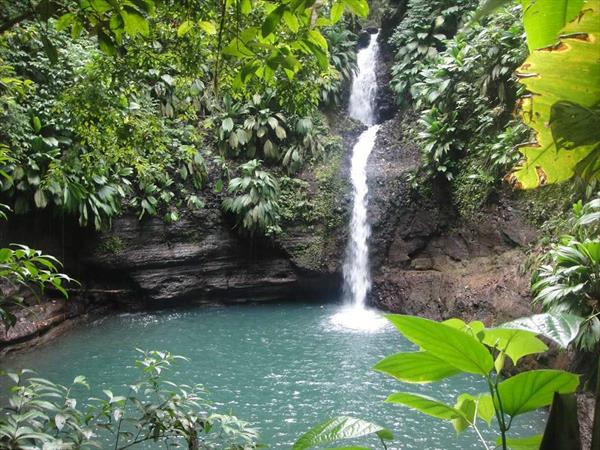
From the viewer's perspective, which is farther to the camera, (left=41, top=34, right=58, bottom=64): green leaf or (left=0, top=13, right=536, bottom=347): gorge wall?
(left=0, top=13, right=536, bottom=347): gorge wall

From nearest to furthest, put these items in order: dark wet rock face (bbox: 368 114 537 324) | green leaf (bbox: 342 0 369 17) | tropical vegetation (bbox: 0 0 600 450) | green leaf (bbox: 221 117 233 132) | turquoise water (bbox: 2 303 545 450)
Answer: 1. tropical vegetation (bbox: 0 0 600 450)
2. green leaf (bbox: 342 0 369 17)
3. turquoise water (bbox: 2 303 545 450)
4. dark wet rock face (bbox: 368 114 537 324)
5. green leaf (bbox: 221 117 233 132)

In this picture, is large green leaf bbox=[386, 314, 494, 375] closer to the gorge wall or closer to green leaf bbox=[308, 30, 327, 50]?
green leaf bbox=[308, 30, 327, 50]

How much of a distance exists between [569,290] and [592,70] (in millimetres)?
3830

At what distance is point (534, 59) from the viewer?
2.94 feet

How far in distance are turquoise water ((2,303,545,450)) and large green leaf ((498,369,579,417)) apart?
3790mm

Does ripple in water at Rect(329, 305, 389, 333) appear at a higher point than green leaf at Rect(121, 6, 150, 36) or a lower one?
lower

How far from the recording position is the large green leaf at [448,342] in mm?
664

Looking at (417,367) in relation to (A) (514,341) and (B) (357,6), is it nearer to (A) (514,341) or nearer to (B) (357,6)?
→ (A) (514,341)

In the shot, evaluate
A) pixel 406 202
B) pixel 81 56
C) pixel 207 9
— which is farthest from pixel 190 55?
pixel 406 202

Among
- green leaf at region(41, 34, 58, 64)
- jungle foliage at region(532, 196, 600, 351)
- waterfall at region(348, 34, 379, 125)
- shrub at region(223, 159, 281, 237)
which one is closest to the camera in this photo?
green leaf at region(41, 34, 58, 64)

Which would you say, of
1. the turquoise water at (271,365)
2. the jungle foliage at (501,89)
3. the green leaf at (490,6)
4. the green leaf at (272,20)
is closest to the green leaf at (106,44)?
the green leaf at (272,20)

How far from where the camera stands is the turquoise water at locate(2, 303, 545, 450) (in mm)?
4535

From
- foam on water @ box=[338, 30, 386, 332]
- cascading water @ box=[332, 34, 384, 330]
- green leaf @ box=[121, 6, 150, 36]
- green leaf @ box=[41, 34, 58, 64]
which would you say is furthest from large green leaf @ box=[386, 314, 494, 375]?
cascading water @ box=[332, 34, 384, 330]

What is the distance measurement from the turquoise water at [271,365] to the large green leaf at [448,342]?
12.7 feet
